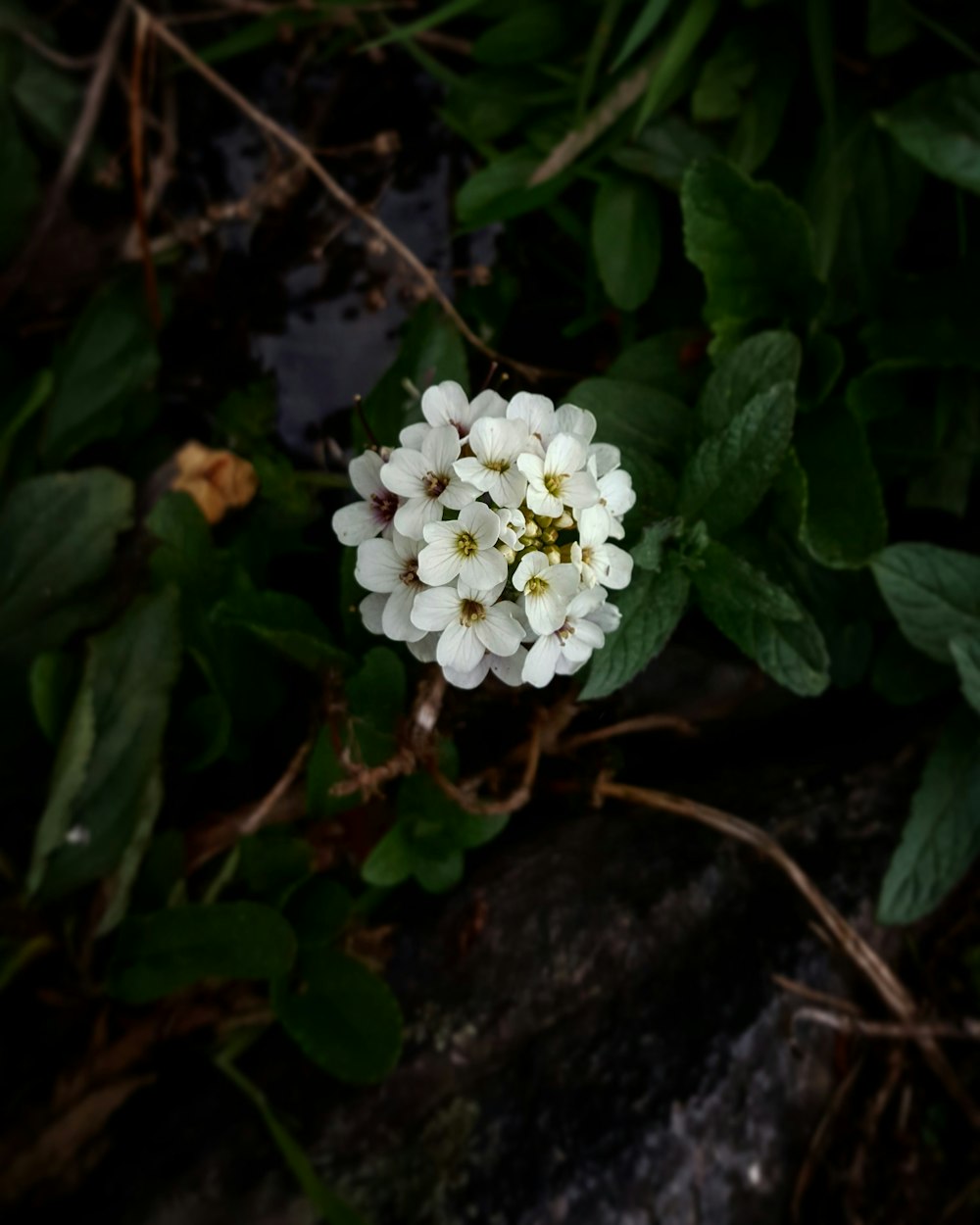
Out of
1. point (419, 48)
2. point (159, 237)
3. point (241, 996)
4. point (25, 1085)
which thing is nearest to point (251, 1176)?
point (241, 996)

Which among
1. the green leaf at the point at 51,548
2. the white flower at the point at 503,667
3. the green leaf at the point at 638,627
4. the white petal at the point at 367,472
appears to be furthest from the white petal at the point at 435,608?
the green leaf at the point at 51,548

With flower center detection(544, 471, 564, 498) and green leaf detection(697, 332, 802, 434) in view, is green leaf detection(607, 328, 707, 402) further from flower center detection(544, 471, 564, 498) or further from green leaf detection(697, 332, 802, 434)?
flower center detection(544, 471, 564, 498)

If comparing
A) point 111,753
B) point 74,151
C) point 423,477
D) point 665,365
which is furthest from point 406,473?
point 74,151

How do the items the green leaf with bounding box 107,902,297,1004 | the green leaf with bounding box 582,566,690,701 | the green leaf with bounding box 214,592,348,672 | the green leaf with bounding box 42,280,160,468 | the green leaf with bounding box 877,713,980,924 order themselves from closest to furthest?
the green leaf with bounding box 582,566,690,701
the green leaf with bounding box 214,592,348,672
the green leaf with bounding box 107,902,297,1004
the green leaf with bounding box 877,713,980,924
the green leaf with bounding box 42,280,160,468

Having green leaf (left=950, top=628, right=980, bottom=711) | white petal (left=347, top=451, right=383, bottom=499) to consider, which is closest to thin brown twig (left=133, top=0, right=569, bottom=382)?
white petal (left=347, top=451, right=383, bottom=499)

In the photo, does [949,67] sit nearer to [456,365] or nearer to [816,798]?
[456,365]
